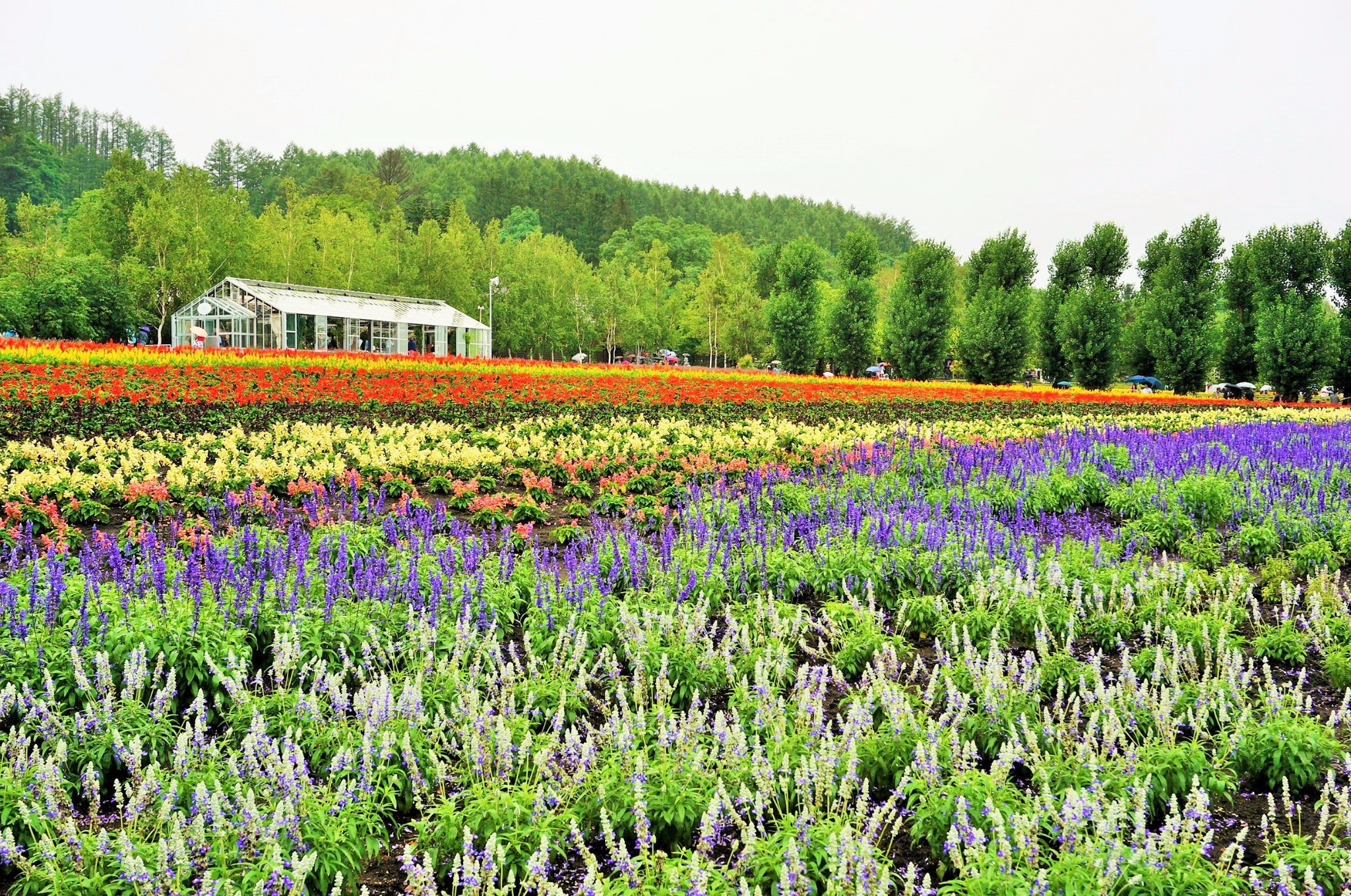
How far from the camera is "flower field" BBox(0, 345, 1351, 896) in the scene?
9.64 feet

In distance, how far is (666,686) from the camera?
3963 mm

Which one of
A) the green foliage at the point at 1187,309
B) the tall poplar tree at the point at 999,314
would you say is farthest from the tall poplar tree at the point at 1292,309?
the tall poplar tree at the point at 999,314

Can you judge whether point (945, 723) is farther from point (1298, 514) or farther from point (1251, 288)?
point (1251, 288)

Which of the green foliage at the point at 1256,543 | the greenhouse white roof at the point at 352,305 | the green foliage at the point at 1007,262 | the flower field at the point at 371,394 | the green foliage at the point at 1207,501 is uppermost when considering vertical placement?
the green foliage at the point at 1007,262

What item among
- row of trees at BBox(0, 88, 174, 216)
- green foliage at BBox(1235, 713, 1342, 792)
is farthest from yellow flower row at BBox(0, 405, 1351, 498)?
row of trees at BBox(0, 88, 174, 216)

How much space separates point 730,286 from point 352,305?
4056 cm

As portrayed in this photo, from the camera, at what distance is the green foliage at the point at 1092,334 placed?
43.5m

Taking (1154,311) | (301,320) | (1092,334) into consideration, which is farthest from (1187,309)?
(301,320)

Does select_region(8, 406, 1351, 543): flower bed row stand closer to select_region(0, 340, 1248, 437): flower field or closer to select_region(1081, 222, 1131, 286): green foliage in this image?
select_region(0, 340, 1248, 437): flower field

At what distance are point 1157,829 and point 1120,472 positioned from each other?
823cm

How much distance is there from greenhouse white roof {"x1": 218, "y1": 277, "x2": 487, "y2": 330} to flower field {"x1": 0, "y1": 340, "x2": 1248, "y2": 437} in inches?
634

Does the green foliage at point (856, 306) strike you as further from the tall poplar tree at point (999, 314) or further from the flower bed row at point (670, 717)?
the flower bed row at point (670, 717)

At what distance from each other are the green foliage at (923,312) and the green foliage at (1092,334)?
601 cm

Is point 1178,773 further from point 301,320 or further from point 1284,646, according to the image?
point 301,320
